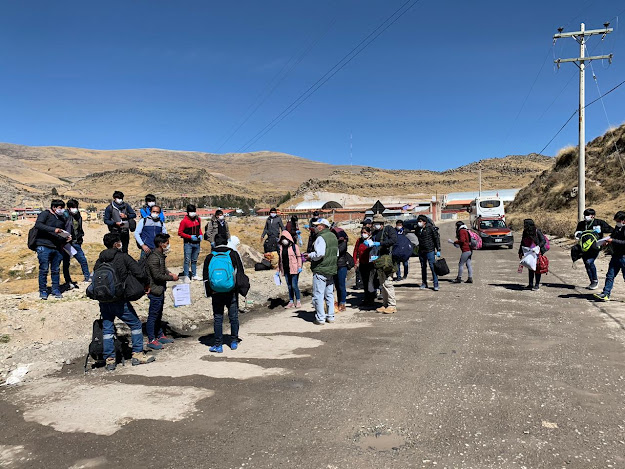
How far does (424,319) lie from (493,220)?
17.4 metres

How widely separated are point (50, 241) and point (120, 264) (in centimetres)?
346

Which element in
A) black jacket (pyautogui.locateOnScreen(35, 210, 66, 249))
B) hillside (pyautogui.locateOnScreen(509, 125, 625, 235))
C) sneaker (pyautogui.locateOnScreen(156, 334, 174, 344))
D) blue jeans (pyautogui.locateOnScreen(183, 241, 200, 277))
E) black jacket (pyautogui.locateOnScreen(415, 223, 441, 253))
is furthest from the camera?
hillside (pyautogui.locateOnScreen(509, 125, 625, 235))

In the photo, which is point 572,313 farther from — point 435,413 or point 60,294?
point 60,294

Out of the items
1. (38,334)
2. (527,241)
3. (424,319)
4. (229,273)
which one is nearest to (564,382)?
(424,319)

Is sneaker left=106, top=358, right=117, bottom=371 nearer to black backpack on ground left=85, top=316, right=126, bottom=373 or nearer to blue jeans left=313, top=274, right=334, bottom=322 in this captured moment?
black backpack on ground left=85, top=316, right=126, bottom=373

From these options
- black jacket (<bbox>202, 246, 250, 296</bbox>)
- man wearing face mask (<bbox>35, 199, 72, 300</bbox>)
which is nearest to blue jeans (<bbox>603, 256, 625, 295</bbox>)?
black jacket (<bbox>202, 246, 250, 296</bbox>)

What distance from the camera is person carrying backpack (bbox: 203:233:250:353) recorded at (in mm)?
5906

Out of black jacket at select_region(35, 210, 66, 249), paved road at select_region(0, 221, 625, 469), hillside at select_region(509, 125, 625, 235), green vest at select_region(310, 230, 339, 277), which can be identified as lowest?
paved road at select_region(0, 221, 625, 469)

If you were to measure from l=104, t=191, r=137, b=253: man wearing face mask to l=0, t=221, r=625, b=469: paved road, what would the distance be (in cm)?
369

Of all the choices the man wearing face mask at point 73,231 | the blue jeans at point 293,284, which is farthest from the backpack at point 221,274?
the man wearing face mask at point 73,231

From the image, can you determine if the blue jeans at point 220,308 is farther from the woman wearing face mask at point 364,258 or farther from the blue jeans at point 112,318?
the woman wearing face mask at point 364,258

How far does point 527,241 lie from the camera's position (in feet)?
31.6

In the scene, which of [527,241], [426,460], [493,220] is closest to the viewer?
[426,460]

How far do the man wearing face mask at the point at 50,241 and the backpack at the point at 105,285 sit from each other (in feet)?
10.9
